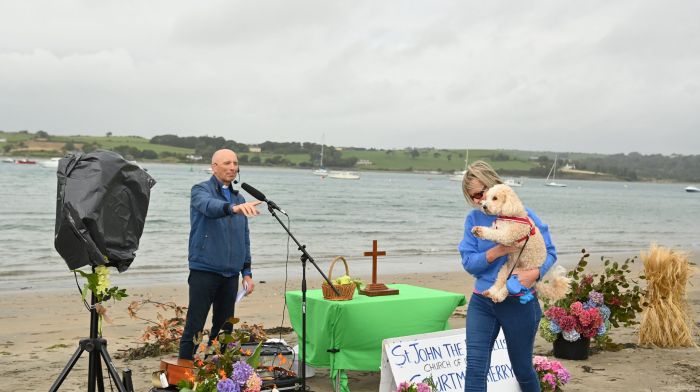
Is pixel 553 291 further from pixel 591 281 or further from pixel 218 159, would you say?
pixel 591 281

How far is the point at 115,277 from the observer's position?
49.6 ft

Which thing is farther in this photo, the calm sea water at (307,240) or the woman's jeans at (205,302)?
the calm sea water at (307,240)

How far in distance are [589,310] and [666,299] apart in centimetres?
112

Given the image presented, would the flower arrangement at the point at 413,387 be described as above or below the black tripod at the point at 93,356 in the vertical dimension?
below

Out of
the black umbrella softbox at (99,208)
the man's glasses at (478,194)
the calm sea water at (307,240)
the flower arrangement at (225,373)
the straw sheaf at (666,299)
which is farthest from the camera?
the calm sea water at (307,240)

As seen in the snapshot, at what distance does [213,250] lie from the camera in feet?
17.9

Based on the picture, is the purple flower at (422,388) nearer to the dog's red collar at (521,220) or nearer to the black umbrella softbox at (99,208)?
the dog's red collar at (521,220)

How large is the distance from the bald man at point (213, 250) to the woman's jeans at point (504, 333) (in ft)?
6.45

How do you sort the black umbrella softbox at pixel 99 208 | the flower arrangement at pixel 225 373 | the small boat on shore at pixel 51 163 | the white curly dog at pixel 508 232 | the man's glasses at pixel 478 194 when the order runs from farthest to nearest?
the small boat on shore at pixel 51 163
the flower arrangement at pixel 225 373
the man's glasses at pixel 478 194
the white curly dog at pixel 508 232
the black umbrella softbox at pixel 99 208

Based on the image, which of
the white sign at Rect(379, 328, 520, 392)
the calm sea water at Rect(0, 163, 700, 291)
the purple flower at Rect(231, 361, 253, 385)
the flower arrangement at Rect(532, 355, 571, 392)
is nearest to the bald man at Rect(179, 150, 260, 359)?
the purple flower at Rect(231, 361, 253, 385)

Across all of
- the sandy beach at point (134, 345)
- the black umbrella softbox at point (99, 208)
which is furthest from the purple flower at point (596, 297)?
the black umbrella softbox at point (99, 208)

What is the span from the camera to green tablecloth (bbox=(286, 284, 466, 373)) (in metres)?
5.86

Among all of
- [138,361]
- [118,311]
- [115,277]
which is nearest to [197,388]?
[138,361]

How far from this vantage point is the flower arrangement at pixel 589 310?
281 inches
